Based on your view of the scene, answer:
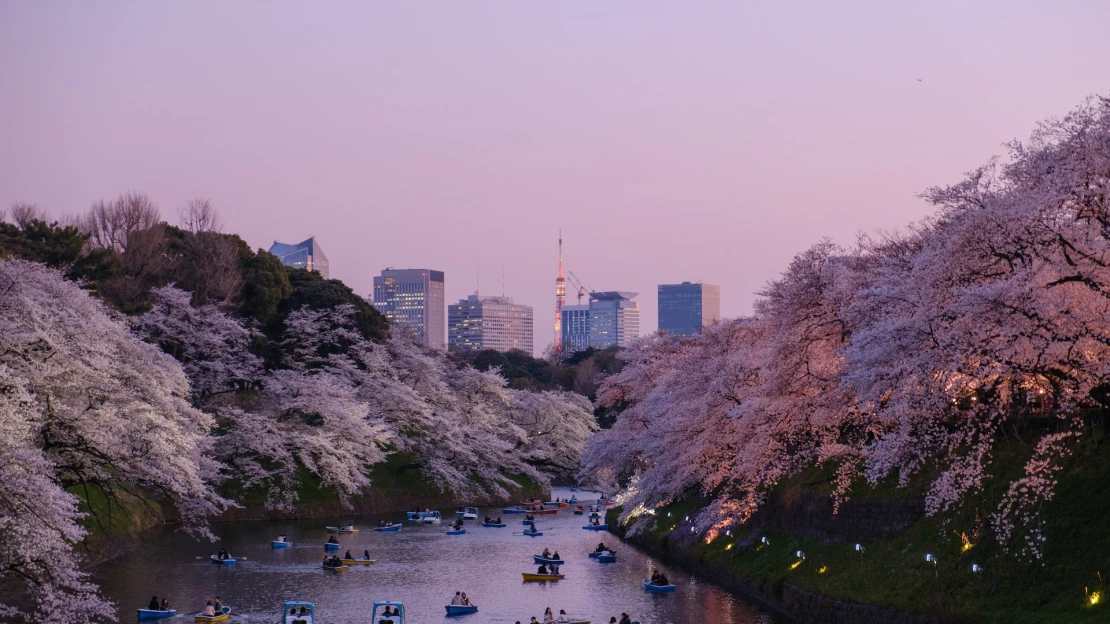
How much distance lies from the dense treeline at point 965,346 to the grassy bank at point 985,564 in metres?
0.49

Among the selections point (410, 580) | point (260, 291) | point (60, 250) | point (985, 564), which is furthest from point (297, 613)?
point (260, 291)

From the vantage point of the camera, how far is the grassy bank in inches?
912

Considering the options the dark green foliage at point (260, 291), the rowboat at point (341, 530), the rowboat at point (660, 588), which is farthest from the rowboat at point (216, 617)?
the dark green foliage at point (260, 291)

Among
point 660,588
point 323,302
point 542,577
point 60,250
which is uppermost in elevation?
point 323,302

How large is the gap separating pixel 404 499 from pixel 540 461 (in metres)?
20.5

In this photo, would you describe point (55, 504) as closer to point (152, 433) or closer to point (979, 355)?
point (152, 433)

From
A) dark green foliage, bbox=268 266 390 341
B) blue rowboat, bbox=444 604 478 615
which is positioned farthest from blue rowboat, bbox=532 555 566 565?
dark green foliage, bbox=268 266 390 341

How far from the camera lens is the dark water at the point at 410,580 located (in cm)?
3684

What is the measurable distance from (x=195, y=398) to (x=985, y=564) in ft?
170

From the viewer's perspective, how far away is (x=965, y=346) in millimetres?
21234

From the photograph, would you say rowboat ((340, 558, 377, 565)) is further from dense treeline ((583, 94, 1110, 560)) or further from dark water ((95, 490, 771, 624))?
dense treeline ((583, 94, 1110, 560))

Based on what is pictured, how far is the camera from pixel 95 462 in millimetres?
29375

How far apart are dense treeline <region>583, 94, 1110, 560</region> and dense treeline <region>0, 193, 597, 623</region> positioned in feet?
60.0

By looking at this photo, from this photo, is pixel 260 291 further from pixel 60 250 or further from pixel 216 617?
pixel 216 617
